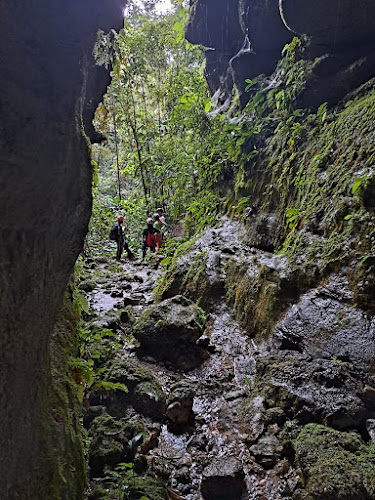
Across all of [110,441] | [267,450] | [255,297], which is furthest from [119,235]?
[267,450]

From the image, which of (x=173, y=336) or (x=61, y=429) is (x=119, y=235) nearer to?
(x=173, y=336)

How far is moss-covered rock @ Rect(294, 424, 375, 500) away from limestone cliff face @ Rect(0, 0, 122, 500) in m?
2.13

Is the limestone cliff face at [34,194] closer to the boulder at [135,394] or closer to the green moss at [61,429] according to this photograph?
the green moss at [61,429]

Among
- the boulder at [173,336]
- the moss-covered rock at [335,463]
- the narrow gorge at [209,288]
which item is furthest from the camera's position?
the boulder at [173,336]

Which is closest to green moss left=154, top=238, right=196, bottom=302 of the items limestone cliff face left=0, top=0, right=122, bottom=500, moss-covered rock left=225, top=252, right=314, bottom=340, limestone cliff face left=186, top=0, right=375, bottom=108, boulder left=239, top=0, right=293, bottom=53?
moss-covered rock left=225, top=252, right=314, bottom=340

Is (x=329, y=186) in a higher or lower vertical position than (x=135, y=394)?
higher

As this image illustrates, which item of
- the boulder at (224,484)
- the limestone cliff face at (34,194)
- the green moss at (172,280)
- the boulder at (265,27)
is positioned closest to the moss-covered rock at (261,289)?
the green moss at (172,280)

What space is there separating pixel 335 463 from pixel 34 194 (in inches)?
120

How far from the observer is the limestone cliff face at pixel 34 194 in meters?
1.62

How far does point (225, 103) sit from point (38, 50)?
924 centimetres

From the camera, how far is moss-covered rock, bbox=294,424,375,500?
2715mm

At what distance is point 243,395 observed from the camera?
441 centimetres

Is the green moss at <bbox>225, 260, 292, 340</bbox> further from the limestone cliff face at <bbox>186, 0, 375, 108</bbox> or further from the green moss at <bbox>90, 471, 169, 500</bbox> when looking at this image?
the limestone cliff face at <bbox>186, 0, 375, 108</bbox>

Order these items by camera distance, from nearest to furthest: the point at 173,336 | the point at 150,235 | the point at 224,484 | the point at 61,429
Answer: the point at 61,429, the point at 224,484, the point at 173,336, the point at 150,235
